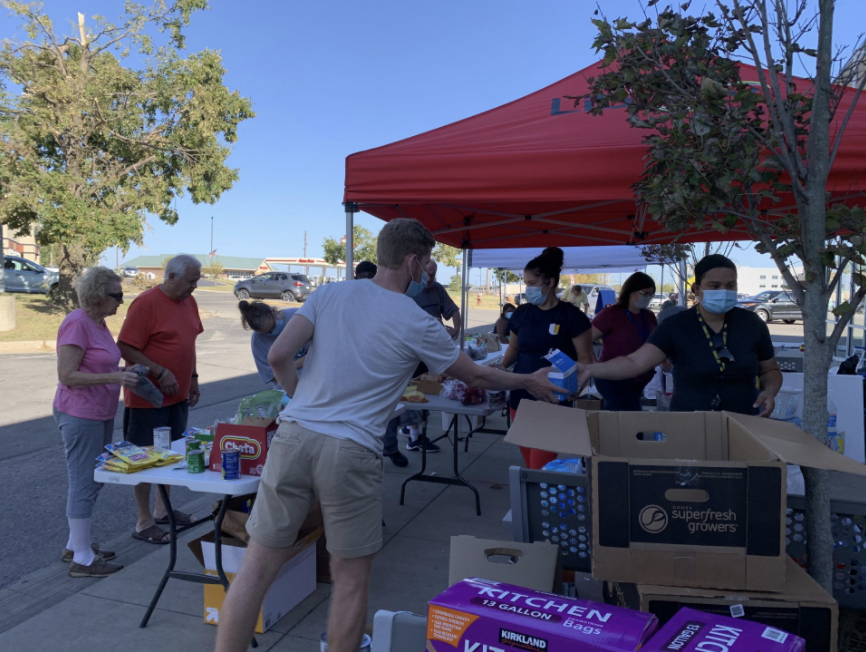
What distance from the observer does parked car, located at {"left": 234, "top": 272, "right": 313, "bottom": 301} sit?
104 ft

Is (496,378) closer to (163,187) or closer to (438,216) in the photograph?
(438,216)

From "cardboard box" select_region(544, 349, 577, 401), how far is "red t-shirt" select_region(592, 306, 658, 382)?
253 cm

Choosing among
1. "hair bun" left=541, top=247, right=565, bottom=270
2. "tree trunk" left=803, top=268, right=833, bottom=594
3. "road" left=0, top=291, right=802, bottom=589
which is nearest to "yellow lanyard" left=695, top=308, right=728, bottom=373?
"tree trunk" left=803, top=268, right=833, bottom=594

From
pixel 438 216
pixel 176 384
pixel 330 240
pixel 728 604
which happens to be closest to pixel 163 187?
pixel 438 216

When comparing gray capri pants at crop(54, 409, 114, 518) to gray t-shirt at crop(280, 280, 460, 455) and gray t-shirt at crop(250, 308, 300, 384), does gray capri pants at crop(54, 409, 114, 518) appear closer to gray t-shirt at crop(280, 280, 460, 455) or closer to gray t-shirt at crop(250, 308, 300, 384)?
gray t-shirt at crop(250, 308, 300, 384)

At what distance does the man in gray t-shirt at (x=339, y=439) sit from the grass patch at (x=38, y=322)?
12.4 metres

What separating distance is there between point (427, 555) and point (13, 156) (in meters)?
16.4

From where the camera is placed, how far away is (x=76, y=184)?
1556cm

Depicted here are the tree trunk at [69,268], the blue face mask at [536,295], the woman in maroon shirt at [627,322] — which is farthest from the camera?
the tree trunk at [69,268]

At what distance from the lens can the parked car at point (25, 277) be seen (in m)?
25.0

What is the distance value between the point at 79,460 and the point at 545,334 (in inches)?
108

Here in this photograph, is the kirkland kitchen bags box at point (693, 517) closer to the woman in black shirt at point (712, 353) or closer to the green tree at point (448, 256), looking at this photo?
the woman in black shirt at point (712, 353)

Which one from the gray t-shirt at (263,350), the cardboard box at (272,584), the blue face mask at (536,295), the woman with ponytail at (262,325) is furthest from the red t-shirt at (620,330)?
the cardboard box at (272,584)

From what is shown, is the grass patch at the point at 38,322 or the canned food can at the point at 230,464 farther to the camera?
the grass patch at the point at 38,322
